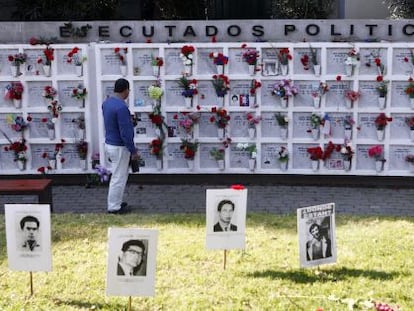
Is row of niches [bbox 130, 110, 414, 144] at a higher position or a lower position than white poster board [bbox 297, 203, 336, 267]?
higher

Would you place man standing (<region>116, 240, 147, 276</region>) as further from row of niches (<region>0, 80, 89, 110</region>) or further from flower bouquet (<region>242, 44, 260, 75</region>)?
row of niches (<region>0, 80, 89, 110</region>)

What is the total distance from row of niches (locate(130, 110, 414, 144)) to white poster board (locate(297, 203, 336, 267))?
361 cm

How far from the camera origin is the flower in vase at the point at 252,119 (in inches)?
338

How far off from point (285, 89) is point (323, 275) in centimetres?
367

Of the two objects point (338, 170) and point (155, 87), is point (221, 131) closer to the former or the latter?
point (155, 87)

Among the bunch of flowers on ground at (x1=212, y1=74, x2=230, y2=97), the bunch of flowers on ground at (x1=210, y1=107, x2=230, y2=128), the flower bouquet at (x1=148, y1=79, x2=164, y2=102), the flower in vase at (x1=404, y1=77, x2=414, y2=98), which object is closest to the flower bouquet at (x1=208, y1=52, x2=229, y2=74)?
the bunch of flowers on ground at (x1=212, y1=74, x2=230, y2=97)

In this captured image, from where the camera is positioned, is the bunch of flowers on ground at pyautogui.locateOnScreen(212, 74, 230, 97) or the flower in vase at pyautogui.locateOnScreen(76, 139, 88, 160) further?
the flower in vase at pyautogui.locateOnScreen(76, 139, 88, 160)

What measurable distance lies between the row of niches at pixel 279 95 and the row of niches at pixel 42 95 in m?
0.37

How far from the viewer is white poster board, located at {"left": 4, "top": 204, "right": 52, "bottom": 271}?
4574 mm

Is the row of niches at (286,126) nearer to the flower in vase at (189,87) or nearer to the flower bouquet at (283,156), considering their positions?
the flower bouquet at (283,156)

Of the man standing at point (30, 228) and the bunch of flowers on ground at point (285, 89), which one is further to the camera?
the bunch of flowers on ground at point (285, 89)

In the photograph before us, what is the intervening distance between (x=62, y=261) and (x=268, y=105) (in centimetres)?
385

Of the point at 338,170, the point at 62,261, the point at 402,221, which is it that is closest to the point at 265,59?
the point at 338,170

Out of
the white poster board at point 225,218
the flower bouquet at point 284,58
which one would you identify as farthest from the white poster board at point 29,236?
the flower bouquet at point 284,58
